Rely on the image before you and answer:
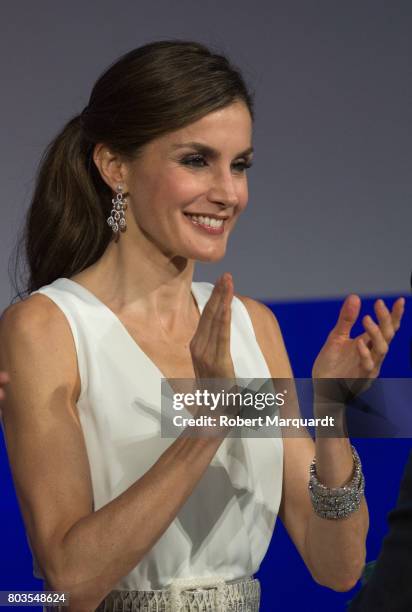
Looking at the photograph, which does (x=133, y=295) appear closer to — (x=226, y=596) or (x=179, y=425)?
(x=179, y=425)

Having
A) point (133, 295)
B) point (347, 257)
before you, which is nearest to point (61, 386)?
point (133, 295)

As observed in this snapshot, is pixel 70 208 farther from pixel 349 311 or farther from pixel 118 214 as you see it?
pixel 349 311

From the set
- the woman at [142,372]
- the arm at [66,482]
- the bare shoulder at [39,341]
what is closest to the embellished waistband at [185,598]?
the woman at [142,372]

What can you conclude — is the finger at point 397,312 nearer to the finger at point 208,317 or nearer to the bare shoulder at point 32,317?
the finger at point 208,317

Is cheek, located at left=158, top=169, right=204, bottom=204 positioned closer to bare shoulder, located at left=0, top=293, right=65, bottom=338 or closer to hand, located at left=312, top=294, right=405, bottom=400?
bare shoulder, located at left=0, top=293, right=65, bottom=338

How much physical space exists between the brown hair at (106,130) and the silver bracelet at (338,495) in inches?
22.1

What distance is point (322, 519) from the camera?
1.72m

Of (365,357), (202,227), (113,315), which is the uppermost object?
(202,227)

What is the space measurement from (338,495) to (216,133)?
590 mm

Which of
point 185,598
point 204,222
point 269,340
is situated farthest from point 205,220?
point 185,598

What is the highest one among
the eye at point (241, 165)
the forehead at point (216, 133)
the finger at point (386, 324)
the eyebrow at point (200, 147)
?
the forehead at point (216, 133)

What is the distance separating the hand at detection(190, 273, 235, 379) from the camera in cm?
142

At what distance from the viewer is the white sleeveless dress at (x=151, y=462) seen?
5.60 feet

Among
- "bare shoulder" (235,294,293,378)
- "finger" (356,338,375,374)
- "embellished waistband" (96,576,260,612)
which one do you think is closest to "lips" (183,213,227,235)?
"bare shoulder" (235,294,293,378)
